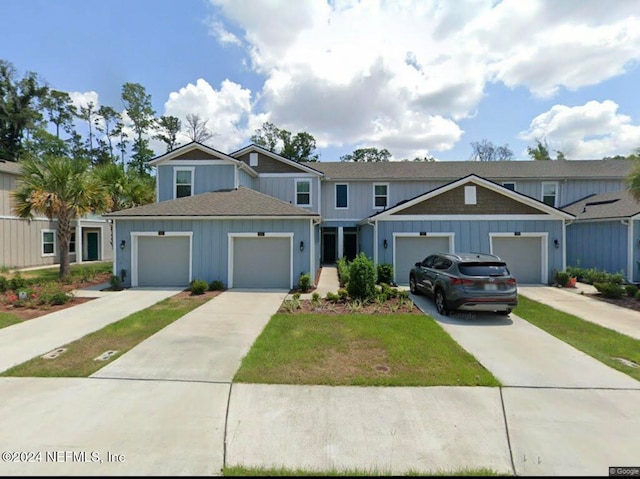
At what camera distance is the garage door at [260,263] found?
13672mm

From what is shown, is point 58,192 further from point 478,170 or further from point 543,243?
point 478,170

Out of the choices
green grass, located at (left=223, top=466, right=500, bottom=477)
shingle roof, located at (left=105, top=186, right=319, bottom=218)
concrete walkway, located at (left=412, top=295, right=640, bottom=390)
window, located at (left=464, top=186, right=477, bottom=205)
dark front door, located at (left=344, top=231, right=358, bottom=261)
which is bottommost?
green grass, located at (left=223, top=466, right=500, bottom=477)

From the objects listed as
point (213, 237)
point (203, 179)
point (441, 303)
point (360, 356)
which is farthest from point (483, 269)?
point (203, 179)

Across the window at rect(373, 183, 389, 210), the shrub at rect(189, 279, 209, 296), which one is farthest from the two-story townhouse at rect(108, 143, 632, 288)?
the window at rect(373, 183, 389, 210)

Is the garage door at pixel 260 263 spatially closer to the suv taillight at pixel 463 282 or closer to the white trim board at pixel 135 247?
the white trim board at pixel 135 247

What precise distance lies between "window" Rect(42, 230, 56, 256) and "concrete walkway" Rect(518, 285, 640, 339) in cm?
2804

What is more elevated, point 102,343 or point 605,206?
point 605,206

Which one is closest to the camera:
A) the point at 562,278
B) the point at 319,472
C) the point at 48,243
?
the point at 319,472

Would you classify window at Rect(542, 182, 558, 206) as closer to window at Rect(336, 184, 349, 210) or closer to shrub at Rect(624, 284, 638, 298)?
shrub at Rect(624, 284, 638, 298)

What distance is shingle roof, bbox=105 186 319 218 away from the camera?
13.4 m

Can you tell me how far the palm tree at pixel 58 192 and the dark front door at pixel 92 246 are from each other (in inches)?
463

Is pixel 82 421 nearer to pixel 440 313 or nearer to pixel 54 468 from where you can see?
pixel 54 468

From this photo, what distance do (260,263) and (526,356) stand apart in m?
10.0

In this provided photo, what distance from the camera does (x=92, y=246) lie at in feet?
84.0
